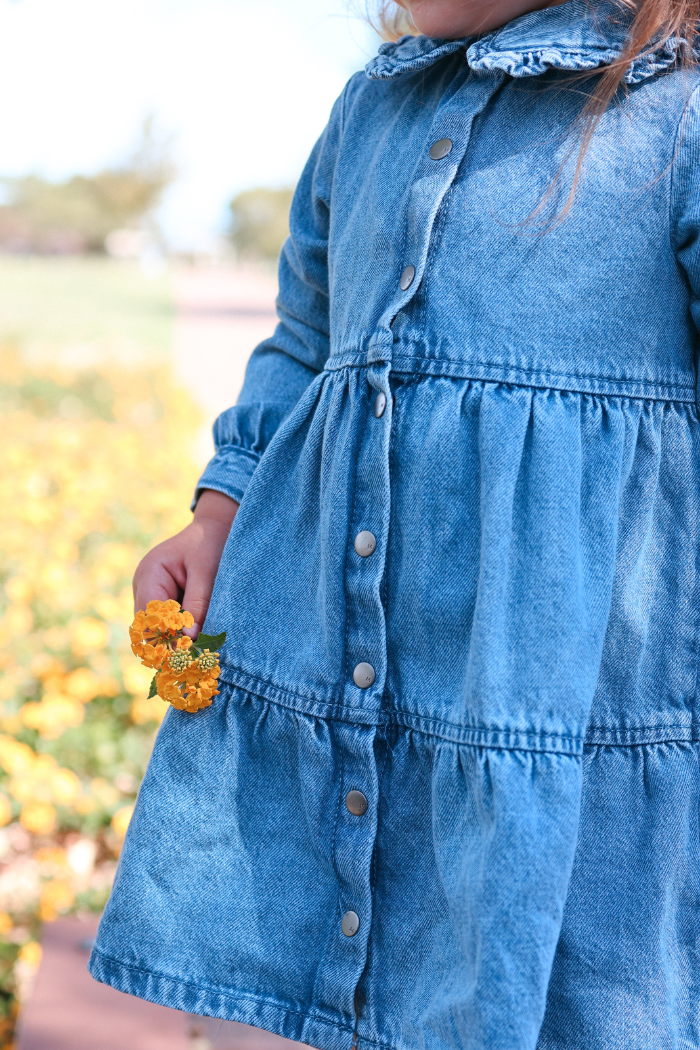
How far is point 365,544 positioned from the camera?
0.97m

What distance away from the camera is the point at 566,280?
931 mm

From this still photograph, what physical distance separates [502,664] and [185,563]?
0.44 m

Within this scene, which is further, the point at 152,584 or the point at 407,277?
the point at 152,584

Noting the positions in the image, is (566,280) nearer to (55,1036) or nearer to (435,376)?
(435,376)

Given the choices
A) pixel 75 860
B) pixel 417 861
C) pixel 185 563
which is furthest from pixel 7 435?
pixel 417 861

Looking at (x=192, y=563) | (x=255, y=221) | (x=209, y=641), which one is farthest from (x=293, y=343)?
(x=255, y=221)

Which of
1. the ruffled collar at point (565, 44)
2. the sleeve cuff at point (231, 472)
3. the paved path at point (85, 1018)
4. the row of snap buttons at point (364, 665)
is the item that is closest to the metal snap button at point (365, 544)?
the row of snap buttons at point (364, 665)

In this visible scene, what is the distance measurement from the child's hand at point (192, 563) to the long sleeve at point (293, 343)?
1.7 inches

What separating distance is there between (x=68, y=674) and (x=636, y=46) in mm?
2137

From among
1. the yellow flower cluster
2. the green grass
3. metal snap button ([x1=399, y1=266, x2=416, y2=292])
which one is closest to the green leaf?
the yellow flower cluster

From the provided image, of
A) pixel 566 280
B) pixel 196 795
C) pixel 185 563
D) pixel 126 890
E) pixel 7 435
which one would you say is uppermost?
pixel 566 280

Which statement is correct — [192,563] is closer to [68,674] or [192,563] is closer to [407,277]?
[407,277]

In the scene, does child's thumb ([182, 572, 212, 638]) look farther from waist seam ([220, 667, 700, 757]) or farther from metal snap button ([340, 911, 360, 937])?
metal snap button ([340, 911, 360, 937])

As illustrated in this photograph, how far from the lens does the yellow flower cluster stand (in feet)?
3.29
